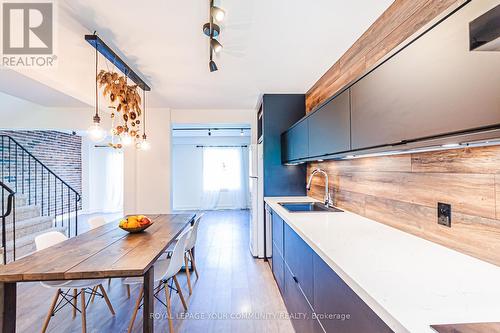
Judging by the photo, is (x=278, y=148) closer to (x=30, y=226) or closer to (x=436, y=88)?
(x=436, y=88)

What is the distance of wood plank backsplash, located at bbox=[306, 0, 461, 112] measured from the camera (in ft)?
4.43

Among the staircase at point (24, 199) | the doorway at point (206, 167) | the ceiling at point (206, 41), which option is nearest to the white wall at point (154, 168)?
the staircase at point (24, 199)

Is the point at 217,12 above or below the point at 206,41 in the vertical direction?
below

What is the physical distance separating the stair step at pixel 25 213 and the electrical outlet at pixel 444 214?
18.6 ft

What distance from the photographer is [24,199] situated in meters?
4.46

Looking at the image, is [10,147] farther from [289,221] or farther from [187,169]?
[289,221]

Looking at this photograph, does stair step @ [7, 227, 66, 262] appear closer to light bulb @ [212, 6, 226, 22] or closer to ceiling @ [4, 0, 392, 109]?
ceiling @ [4, 0, 392, 109]

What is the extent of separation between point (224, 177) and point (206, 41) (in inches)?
235

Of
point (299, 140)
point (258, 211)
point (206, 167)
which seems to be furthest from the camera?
point (206, 167)

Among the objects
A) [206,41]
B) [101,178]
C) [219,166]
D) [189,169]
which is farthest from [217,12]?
[101,178]

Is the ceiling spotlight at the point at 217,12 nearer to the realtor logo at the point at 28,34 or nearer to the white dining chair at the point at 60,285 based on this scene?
the realtor logo at the point at 28,34

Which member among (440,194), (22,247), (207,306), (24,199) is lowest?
(207,306)

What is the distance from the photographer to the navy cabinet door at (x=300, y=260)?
4.96 feet

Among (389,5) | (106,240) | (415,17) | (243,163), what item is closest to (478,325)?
(415,17)
